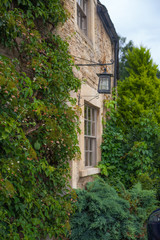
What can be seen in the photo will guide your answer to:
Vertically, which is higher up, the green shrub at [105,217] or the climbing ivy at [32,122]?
the climbing ivy at [32,122]

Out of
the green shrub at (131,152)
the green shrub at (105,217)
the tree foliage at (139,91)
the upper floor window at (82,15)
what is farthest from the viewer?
the tree foliage at (139,91)

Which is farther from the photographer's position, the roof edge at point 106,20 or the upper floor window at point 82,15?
the roof edge at point 106,20

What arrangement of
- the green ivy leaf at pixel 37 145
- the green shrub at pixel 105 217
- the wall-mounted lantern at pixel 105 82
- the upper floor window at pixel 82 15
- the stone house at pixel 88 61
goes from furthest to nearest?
the upper floor window at pixel 82 15
the wall-mounted lantern at pixel 105 82
the stone house at pixel 88 61
the green shrub at pixel 105 217
the green ivy leaf at pixel 37 145

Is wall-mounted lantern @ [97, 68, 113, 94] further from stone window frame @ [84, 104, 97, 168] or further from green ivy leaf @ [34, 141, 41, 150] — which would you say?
green ivy leaf @ [34, 141, 41, 150]

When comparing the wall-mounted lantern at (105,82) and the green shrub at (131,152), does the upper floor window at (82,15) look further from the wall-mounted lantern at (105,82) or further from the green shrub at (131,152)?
the green shrub at (131,152)

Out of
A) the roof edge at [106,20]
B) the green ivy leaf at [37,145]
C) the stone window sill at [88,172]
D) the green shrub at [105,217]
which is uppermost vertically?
the roof edge at [106,20]

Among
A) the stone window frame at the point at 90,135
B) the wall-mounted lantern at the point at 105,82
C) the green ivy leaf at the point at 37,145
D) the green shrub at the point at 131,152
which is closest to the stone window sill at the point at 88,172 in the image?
the stone window frame at the point at 90,135

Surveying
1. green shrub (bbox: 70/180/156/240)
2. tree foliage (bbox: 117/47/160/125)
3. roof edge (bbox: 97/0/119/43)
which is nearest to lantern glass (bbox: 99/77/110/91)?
green shrub (bbox: 70/180/156/240)

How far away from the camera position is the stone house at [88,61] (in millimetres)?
5938

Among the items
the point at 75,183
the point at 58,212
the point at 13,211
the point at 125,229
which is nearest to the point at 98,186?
the point at 75,183

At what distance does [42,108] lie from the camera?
3.72 m

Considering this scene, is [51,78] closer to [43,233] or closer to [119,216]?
[43,233]

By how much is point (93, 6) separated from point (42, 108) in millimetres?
4747

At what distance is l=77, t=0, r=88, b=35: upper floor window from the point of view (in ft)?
22.6
